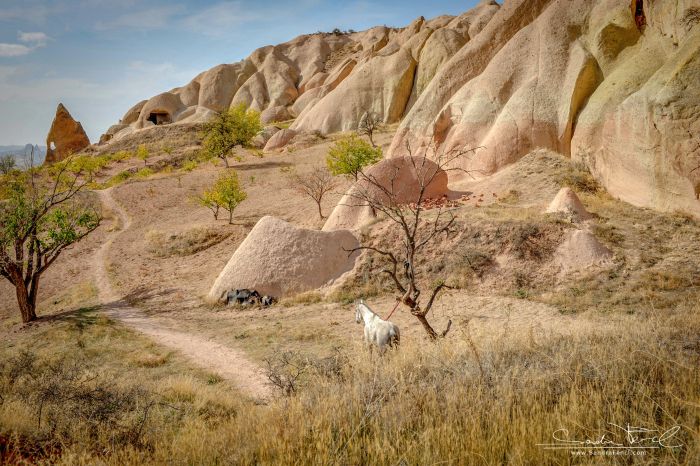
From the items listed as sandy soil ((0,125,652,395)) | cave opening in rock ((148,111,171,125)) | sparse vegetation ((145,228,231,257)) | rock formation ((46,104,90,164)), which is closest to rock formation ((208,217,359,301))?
sandy soil ((0,125,652,395))

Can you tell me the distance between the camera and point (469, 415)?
3.19 metres

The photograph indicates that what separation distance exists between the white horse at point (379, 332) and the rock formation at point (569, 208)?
895 cm

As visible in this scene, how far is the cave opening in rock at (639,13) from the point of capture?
18.0 metres

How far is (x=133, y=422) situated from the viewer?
15.3 feet

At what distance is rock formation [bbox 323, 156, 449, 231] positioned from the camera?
16.3 m

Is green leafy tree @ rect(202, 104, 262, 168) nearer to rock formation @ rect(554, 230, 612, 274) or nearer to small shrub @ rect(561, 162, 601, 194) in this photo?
small shrub @ rect(561, 162, 601, 194)

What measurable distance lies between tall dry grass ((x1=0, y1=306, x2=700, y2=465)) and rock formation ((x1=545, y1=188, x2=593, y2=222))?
366 inches

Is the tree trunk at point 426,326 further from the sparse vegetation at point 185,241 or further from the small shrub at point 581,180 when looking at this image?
the sparse vegetation at point 185,241

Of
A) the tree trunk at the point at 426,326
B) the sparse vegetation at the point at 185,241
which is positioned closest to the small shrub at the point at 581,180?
the tree trunk at the point at 426,326

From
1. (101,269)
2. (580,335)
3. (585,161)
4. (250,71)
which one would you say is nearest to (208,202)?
(101,269)

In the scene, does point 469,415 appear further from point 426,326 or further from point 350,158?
point 350,158

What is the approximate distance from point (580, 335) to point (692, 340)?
1126 mm

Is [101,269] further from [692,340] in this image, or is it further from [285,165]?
[692,340]

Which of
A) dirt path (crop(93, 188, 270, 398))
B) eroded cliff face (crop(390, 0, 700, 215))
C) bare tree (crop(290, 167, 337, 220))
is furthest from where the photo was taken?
bare tree (crop(290, 167, 337, 220))
